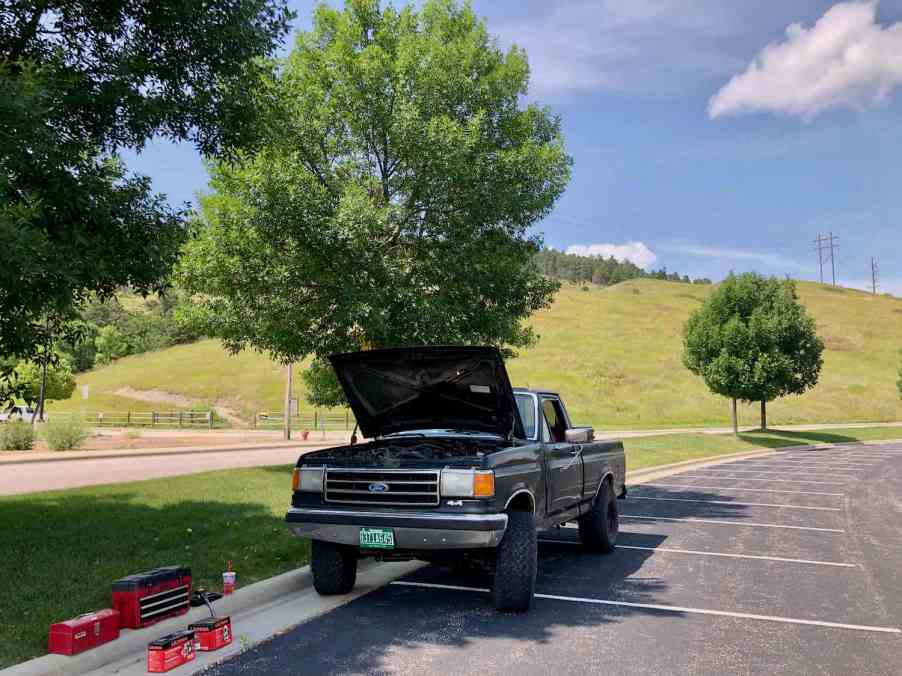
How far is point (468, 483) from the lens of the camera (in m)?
6.11

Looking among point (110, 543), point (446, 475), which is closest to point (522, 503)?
point (446, 475)

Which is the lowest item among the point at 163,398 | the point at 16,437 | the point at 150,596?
the point at 150,596

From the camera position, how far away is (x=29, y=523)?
948 centimetres

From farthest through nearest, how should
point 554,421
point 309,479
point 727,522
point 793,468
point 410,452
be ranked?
point 793,468, point 727,522, point 554,421, point 410,452, point 309,479

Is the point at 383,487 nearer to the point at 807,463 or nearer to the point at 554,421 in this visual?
the point at 554,421

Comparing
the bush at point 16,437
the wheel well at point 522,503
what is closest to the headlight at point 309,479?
the wheel well at point 522,503

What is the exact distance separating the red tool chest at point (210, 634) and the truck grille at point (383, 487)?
144 cm

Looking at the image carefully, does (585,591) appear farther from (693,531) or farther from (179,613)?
(693,531)

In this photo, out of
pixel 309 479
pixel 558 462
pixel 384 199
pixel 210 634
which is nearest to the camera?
pixel 210 634

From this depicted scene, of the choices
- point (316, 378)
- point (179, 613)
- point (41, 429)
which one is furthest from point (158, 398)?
point (179, 613)

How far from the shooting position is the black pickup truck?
241 inches

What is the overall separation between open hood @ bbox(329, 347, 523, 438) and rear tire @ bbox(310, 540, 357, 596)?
5.45 feet

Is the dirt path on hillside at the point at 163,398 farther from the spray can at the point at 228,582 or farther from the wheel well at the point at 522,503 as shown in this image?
the wheel well at the point at 522,503

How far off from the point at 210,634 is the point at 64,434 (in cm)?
2421
